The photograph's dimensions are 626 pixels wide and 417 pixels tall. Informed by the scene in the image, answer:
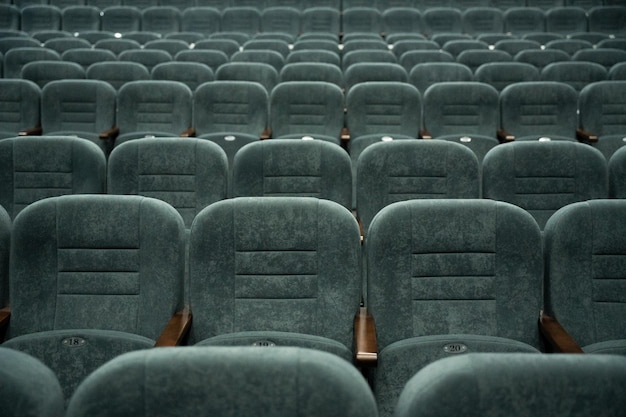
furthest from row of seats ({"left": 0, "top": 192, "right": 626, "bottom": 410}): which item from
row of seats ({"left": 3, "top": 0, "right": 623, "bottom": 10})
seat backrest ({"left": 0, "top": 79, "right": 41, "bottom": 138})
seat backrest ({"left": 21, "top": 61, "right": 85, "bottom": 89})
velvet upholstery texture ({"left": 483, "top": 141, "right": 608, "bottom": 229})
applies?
row of seats ({"left": 3, "top": 0, "right": 623, "bottom": 10})

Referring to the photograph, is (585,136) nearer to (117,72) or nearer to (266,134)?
(266,134)

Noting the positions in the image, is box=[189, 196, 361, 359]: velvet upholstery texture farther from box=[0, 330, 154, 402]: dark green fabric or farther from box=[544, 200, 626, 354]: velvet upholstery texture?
box=[544, 200, 626, 354]: velvet upholstery texture

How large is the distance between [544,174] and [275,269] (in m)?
0.86

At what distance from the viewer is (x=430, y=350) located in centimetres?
126

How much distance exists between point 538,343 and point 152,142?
1110 mm

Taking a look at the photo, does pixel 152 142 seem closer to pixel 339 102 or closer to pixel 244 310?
pixel 244 310

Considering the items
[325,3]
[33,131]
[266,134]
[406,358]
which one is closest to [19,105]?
[33,131]

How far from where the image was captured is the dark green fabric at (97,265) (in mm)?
1348

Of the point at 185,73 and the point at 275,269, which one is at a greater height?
the point at 185,73

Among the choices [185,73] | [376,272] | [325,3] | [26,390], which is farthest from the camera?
[325,3]

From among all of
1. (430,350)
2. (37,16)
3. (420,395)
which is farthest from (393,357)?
(37,16)

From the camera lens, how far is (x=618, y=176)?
1.85 m

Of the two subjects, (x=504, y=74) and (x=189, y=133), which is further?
(x=504, y=74)

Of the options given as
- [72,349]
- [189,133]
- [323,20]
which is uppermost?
[323,20]
